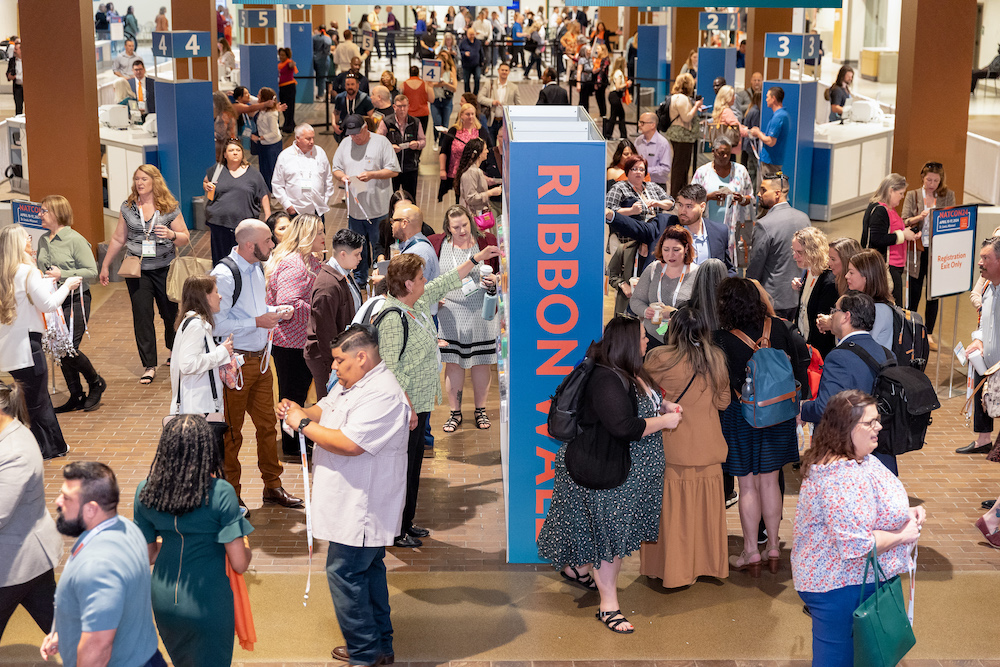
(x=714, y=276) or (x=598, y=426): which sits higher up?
(x=714, y=276)

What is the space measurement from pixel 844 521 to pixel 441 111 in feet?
54.2

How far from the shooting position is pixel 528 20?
42.3 metres

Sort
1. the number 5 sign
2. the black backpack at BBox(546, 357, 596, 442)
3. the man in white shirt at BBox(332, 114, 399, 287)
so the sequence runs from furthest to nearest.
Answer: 1. the number 5 sign
2. the man in white shirt at BBox(332, 114, 399, 287)
3. the black backpack at BBox(546, 357, 596, 442)

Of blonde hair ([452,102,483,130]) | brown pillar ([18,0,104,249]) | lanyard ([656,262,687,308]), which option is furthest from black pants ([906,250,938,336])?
brown pillar ([18,0,104,249])

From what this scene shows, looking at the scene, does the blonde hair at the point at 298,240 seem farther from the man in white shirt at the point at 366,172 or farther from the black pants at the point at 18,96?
the black pants at the point at 18,96

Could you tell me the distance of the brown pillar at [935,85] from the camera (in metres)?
11.2

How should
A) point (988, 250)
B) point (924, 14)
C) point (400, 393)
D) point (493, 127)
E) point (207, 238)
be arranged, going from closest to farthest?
point (400, 393)
point (988, 250)
point (924, 14)
point (207, 238)
point (493, 127)

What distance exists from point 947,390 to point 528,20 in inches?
1404

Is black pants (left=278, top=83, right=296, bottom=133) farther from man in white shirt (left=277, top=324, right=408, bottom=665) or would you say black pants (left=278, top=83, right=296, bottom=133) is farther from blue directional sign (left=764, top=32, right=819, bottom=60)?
man in white shirt (left=277, top=324, right=408, bottom=665)

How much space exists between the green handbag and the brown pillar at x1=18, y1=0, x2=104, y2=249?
941cm

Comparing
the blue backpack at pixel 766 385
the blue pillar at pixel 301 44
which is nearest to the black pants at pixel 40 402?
the blue backpack at pixel 766 385

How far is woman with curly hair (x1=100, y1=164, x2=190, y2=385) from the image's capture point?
343 inches

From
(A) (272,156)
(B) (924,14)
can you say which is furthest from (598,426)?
(A) (272,156)

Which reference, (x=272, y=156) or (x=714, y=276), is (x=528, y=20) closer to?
(x=272, y=156)
